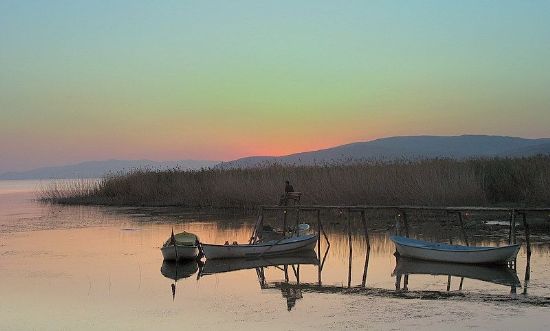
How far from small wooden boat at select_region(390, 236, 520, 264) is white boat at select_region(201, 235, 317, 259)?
2691mm

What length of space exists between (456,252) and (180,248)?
685cm

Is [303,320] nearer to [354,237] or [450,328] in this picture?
[450,328]

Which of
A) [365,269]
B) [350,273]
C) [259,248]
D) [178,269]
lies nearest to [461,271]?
[365,269]

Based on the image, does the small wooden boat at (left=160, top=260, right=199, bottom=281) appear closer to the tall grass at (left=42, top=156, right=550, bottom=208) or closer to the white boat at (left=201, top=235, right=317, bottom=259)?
the white boat at (left=201, top=235, right=317, bottom=259)

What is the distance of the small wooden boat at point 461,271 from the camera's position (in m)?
14.3

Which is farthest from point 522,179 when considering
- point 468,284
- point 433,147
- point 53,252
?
point 433,147

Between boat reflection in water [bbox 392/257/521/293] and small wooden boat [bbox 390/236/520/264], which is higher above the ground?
small wooden boat [bbox 390/236/520/264]

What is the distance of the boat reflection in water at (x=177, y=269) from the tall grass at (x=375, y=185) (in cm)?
1342

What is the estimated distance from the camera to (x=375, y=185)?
98.2 ft

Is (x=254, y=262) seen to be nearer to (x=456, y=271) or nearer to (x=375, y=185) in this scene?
(x=456, y=271)

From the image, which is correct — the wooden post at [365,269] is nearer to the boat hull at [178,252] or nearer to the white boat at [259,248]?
the white boat at [259,248]

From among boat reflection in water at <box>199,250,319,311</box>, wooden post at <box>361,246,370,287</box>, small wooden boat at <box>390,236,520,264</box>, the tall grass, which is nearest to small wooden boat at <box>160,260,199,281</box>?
boat reflection in water at <box>199,250,319,311</box>

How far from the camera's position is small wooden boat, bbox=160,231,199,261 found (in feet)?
57.3

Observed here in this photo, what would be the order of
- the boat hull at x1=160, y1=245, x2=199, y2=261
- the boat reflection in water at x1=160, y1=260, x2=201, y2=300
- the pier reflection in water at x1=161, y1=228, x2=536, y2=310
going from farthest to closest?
1. the boat hull at x1=160, y1=245, x2=199, y2=261
2. the boat reflection in water at x1=160, y1=260, x2=201, y2=300
3. the pier reflection in water at x1=161, y1=228, x2=536, y2=310
